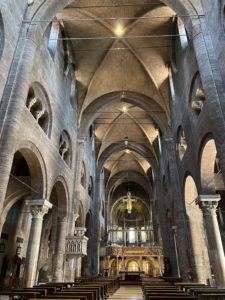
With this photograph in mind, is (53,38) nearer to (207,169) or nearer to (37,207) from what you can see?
(37,207)

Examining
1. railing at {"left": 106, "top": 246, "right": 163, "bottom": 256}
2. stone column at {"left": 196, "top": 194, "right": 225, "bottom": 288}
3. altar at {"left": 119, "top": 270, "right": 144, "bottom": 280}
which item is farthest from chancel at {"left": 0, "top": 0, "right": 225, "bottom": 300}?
railing at {"left": 106, "top": 246, "right": 163, "bottom": 256}

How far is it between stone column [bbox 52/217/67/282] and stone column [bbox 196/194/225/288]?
7.73 m

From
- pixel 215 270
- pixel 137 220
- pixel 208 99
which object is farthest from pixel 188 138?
pixel 137 220

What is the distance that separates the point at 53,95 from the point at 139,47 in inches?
303

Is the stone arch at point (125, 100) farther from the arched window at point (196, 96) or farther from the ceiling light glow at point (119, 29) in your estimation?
the arched window at point (196, 96)

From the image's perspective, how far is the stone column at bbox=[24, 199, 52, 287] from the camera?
951 cm

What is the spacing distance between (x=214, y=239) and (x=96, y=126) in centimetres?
1703

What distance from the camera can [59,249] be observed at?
13.3 metres

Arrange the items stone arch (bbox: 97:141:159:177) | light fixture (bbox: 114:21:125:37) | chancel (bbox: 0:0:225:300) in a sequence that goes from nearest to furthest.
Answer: chancel (bbox: 0:0:225:300)
light fixture (bbox: 114:21:125:37)
stone arch (bbox: 97:141:159:177)

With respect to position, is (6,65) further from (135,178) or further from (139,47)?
(135,178)

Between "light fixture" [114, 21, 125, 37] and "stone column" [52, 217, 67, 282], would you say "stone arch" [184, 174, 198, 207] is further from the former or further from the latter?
"light fixture" [114, 21, 125, 37]

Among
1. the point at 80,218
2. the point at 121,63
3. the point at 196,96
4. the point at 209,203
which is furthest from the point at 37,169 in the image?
the point at 121,63

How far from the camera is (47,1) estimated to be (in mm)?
10859

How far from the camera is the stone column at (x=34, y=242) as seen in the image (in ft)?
31.2
